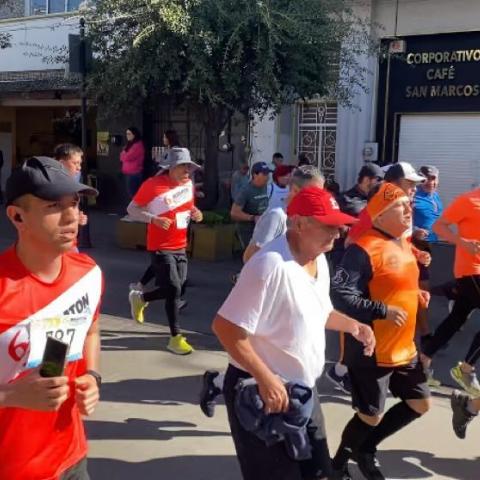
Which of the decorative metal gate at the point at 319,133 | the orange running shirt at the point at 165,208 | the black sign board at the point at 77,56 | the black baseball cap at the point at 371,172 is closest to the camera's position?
the orange running shirt at the point at 165,208

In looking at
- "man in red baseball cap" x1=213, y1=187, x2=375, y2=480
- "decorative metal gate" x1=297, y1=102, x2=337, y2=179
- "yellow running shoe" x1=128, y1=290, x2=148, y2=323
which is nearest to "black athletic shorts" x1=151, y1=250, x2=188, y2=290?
"yellow running shoe" x1=128, y1=290, x2=148, y2=323

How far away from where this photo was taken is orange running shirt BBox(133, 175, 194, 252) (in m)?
6.97

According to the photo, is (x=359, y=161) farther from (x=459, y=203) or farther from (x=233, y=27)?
(x=459, y=203)

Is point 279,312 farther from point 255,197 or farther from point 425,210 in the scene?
point 255,197

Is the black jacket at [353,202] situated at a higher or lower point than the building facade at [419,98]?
lower

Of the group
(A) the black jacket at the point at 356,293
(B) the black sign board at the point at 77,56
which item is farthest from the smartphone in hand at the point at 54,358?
(B) the black sign board at the point at 77,56

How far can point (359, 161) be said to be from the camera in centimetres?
1593

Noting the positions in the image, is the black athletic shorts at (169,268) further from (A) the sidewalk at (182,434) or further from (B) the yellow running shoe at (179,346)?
(A) the sidewalk at (182,434)

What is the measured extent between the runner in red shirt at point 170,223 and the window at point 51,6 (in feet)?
49.5

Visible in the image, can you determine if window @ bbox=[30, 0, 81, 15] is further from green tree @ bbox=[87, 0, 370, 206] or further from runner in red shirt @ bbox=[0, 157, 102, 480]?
runner in red shirt @ bbox=[0, 157, 102, 480]

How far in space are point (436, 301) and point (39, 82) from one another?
1335 cm

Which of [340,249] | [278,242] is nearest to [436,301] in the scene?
[340,249]

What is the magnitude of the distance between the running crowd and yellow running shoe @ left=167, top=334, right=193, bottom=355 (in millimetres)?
1903

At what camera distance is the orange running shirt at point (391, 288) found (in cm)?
402
